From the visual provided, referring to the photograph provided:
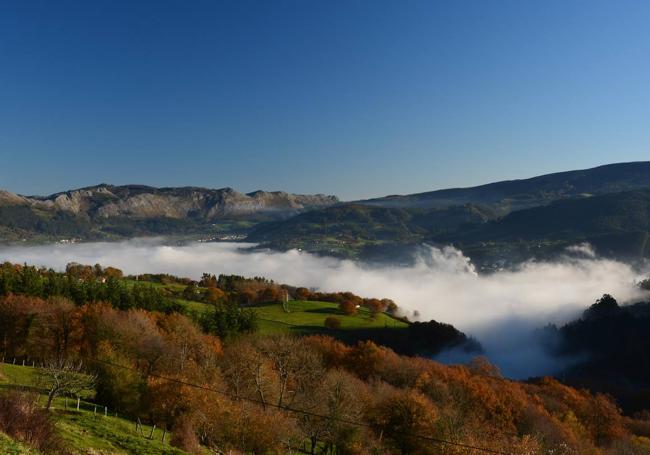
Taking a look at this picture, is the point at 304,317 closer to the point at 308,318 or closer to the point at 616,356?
the point at 308,318

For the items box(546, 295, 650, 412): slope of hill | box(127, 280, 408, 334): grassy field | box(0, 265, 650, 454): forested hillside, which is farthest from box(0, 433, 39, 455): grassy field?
box(546, 295, 650, 412): slope of hill

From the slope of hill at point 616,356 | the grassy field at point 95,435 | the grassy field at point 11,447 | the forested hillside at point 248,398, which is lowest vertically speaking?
the slope of hill at point 616,356

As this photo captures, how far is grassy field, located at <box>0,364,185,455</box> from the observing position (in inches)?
1074

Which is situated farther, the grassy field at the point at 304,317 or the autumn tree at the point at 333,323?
the autumn tree at the point at 333,323

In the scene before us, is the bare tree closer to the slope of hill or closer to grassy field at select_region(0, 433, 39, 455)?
grassy field at select_region(0, 433, 39, 455)

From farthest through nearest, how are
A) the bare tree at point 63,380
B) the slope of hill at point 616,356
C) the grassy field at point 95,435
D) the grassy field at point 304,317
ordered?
the slope of hill at point 616,356 < the grassy field at point 304,317 < the bare tree at point 63,380 < the grassy field at point 95,435

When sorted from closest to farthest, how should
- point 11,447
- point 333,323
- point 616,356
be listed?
A: point 11,447
point 333,323
point 616,356

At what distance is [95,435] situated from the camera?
32438mm

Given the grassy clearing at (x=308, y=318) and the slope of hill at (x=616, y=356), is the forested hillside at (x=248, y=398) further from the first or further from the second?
the slope of hill at (x=616, y=356)

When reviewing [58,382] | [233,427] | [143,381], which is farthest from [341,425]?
[58,382]

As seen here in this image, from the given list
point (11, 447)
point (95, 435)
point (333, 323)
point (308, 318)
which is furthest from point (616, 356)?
point (11, 447)

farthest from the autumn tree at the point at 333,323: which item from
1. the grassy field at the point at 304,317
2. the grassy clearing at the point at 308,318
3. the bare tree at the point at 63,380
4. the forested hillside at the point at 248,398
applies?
the bare tree at the point at 63,380

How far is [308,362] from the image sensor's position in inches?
2798

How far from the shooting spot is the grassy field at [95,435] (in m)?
27.3
